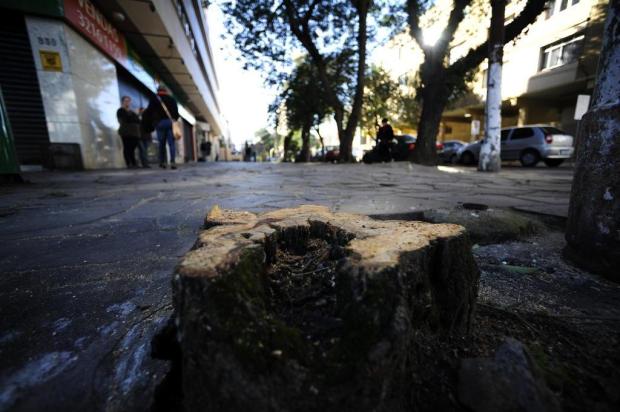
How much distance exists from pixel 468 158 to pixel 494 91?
25.2 feet

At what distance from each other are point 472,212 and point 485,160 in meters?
5.90

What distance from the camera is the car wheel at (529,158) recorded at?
10.5 m

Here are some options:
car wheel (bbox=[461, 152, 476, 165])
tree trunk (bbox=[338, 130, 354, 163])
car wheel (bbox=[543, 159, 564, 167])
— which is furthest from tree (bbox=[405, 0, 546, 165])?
car wheel (bbox=[461, 152, 476, 165])

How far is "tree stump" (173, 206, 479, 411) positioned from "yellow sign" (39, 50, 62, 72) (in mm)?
6984

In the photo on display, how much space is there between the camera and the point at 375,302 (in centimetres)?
57

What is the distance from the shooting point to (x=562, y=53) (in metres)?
14.1

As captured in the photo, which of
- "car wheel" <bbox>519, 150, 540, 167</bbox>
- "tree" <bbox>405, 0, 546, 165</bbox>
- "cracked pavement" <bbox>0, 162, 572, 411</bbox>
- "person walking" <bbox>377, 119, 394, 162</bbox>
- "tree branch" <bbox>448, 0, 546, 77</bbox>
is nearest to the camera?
"cracked pavement" <bbox>0, 162, 572, 411</bbox>

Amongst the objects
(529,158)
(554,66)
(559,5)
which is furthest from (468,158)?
(559,5)

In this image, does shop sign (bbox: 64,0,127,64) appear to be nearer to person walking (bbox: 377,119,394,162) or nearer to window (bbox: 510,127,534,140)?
person walking (bbox: 377,119,394,162)

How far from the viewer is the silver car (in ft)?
33.2

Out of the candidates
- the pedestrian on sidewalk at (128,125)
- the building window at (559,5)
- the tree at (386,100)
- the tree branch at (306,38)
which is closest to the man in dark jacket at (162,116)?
the pedestrian on sidewalk at (128,125)

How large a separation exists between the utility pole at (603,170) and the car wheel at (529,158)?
11637 mm

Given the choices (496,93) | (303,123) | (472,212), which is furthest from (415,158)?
(303,123)

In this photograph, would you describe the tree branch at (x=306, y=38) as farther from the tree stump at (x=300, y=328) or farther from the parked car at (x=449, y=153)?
the tree stump at (x=300, y=328)
